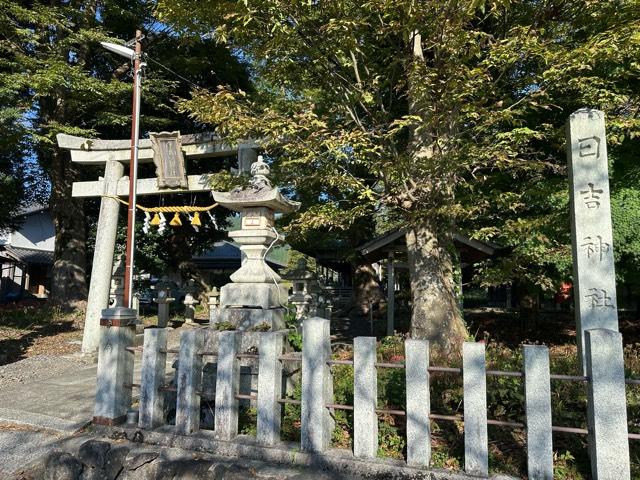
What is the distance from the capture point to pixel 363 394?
11.7 ft

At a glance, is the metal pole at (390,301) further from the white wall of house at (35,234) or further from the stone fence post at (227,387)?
the white wall of house at (35,234)

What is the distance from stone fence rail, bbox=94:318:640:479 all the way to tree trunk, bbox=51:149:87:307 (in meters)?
12.0

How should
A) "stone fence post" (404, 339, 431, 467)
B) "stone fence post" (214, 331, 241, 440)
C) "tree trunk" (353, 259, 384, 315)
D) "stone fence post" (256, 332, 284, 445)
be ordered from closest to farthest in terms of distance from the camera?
"stone fence post" (404, 339, 431, 467), "stone fence post" (256, 332, 284, 445), "stone fence post" (214, 331, 241, 440), "tree trunk" (353, 259, 384, 315)

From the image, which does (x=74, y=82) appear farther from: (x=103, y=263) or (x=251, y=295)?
(x=251, y=295)

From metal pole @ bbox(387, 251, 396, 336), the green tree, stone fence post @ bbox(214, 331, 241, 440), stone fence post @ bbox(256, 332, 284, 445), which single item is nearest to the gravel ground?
stone fence post @ bbox(214, 331, 241, 440)

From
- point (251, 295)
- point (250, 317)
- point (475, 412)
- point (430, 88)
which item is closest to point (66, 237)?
point (251, 295)

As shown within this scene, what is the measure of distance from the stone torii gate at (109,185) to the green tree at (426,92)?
2942mm

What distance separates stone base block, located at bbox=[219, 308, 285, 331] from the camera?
17.3 ft

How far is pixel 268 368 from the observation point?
381cm

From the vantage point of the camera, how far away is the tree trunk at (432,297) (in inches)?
261

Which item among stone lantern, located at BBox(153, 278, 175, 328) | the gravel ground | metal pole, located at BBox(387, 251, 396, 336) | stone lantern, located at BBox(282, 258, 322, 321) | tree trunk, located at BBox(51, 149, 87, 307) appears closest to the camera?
the gravel ground

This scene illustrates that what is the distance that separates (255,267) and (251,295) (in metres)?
0.42

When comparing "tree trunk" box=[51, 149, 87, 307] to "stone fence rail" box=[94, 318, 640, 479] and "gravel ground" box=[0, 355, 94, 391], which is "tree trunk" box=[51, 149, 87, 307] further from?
"stone fence rail" box=[94, 318, 640, 479]

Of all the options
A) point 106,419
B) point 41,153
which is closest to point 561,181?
point 106,419
